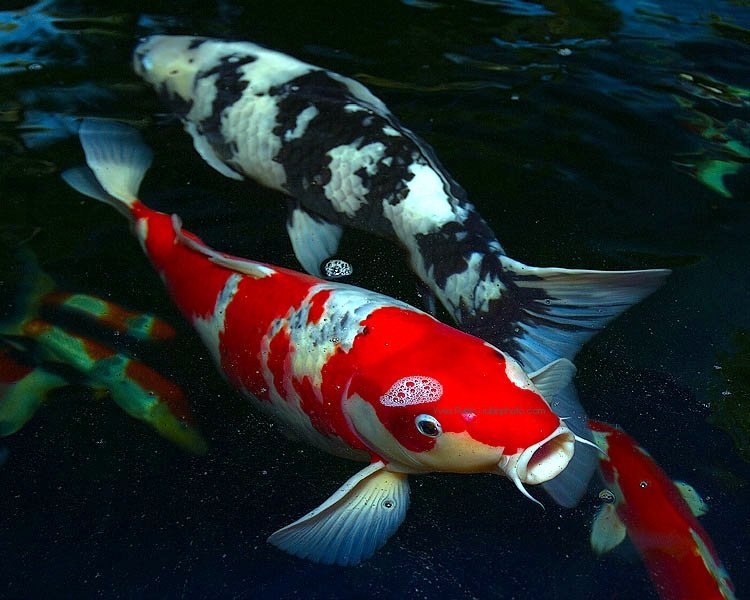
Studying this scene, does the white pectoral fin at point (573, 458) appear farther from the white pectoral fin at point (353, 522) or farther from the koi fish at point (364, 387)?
the white pectoral fin at point (353, 522)

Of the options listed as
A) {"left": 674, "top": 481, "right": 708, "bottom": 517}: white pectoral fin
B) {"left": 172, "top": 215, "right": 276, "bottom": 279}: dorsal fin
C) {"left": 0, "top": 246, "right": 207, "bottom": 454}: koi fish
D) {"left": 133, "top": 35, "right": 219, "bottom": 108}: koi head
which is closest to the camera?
{"left": 674, "top": 481, "right": 708, "bottom": 517}: white pectoral fin

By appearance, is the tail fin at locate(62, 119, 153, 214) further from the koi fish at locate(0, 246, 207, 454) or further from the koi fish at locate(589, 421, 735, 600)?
the koi fish at locate(589, 421, 735, 600)

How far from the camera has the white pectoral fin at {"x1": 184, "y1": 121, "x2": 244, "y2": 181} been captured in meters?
3.32

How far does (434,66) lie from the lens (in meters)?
3.80

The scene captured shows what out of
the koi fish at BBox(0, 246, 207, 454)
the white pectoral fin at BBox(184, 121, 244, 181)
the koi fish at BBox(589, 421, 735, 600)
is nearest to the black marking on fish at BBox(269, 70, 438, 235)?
the white pectoral fin at BBox(184, 121, 244, 181)

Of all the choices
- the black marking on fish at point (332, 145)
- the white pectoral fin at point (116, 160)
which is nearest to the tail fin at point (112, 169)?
the white pectoral fin at point (116, 160)

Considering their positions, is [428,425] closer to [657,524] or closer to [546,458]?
[546,458]

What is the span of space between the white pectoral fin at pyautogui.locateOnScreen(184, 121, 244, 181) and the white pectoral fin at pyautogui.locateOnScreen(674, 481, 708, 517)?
85.6 inches

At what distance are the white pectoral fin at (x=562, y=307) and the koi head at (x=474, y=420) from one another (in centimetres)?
50

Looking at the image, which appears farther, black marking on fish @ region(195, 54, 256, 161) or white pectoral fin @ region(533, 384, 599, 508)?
black marking on fish @ region(195, 54, 256, 161)

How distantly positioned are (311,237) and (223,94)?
956 mm

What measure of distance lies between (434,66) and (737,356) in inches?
83.6

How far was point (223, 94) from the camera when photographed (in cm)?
341

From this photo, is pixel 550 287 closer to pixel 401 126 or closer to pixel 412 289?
pixel 412 289
